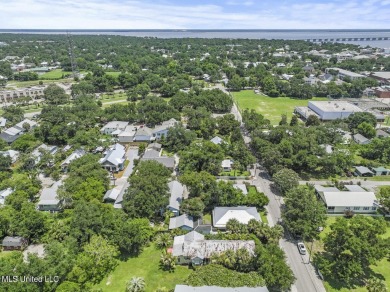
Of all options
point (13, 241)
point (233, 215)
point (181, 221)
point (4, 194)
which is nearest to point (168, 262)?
point (181, 221)

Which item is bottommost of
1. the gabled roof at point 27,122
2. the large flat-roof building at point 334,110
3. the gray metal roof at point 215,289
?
the gabled roof at point 27,122

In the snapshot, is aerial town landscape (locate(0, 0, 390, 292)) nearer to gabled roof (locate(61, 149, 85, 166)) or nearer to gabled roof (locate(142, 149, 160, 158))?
gabled roof (locate(142, 149, 160, 158))

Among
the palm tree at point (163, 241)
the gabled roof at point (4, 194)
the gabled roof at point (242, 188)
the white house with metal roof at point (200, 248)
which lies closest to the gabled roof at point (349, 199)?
the gabled roof at point (242, 188)

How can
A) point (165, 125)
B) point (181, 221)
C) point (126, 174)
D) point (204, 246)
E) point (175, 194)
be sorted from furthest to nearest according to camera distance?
point (165, 125)
point (126, 174)
point (175, 194)
point (181, 221)
point (204, 246)

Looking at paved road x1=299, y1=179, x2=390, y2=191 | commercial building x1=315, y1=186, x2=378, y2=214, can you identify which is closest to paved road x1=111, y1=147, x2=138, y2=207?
paved road x1=299, y1=179, x2=390, y2=191

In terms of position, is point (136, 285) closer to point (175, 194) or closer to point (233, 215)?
point (233, 215)

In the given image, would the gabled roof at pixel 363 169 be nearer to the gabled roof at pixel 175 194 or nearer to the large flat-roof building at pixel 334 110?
the large flat-roof building at pixel 334 110
